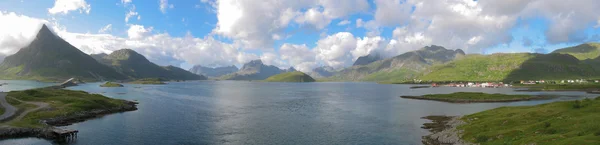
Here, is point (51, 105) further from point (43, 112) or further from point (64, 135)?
point (64, 135)

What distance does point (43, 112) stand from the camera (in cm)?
10119

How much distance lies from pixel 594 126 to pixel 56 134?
104 meters

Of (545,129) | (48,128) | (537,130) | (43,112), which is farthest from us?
(43,112)

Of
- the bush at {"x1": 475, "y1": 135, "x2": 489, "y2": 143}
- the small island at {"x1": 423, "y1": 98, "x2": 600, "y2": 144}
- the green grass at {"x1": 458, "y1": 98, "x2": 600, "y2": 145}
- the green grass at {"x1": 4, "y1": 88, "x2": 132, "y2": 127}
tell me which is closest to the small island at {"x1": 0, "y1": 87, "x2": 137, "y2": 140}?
the green grass at {"x1": 4, "y1": 88, "x2": 132, "y2": 127}

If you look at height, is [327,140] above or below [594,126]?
below

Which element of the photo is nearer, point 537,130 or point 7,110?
point 537,130

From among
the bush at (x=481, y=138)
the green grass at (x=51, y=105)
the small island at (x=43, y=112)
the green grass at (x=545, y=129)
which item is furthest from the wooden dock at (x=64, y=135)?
the bush at (x=481, y=138)

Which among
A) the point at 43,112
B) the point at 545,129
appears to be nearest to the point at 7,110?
the point at 43,112

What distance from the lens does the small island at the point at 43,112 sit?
75438mm

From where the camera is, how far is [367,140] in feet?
246

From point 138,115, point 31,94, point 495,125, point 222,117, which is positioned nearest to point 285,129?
point 222,117

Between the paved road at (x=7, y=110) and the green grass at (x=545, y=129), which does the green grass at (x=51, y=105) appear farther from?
the green grass at (x=545, y=129)

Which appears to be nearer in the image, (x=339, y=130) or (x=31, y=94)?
(x=339, y=130)

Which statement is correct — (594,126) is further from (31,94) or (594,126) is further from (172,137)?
(31,94)
